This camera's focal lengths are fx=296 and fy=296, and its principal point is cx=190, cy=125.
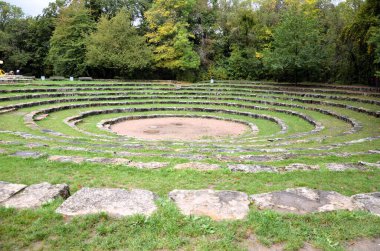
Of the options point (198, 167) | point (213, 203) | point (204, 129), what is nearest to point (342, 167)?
point (198, 167)

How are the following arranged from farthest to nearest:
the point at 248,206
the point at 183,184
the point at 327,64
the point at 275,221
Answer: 1. the point at 327,64
2. the point at 183,184
3. the point at 248,206
4. the point at 275,221

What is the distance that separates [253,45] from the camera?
34.9m

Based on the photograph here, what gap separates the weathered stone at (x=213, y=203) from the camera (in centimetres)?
396

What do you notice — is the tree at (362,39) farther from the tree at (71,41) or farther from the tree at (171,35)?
the tree at (71,41)

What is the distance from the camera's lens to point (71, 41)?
114ft

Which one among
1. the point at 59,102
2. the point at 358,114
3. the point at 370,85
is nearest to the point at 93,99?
the point at 59,102

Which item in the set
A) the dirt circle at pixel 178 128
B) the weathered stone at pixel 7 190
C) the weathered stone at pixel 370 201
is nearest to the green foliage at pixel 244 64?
the dirt circle at pixel 178 128

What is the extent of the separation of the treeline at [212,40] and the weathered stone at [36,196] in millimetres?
23062

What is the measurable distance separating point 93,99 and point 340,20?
78.7 ft

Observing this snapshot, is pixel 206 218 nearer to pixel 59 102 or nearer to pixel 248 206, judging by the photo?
pixel 248 206

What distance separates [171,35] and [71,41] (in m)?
11.9

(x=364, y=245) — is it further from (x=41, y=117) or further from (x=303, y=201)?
(x=41, y=117)

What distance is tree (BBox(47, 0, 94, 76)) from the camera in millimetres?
34500

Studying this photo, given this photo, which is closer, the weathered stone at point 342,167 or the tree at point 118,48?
the weathered stone at point 342,167
